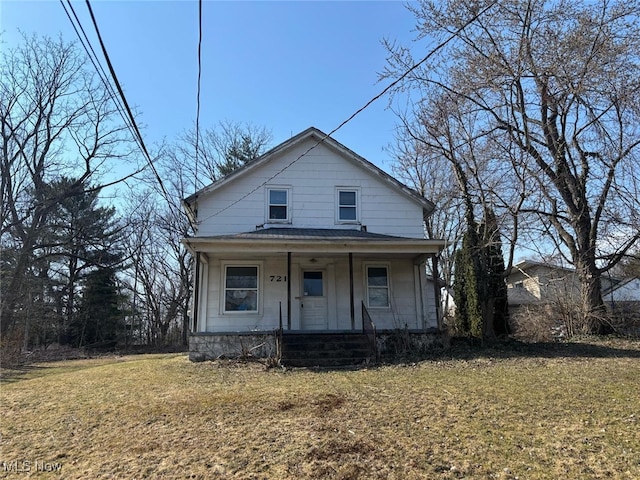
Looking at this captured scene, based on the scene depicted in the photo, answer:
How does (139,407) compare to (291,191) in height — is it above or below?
below

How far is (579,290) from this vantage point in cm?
1453

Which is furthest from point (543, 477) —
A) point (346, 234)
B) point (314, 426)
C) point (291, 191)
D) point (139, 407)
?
point (291, 191)

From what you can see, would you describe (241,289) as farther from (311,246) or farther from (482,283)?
(482,283)

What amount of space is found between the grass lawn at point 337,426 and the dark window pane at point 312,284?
448 cm

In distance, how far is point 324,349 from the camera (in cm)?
1027

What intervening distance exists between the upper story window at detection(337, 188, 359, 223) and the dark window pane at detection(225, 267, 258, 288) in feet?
11.1

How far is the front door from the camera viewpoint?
41.7 feet

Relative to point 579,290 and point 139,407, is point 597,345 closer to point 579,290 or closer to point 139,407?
point 579,290

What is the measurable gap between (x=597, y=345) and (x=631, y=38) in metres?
8.54

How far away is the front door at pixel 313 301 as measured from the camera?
1271 cm

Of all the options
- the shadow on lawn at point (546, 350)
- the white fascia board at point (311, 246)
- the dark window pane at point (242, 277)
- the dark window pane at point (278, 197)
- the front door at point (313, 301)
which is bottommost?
the shadow on lawn at point (546, 350)

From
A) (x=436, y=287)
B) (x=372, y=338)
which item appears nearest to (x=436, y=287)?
(x=436, y=287)

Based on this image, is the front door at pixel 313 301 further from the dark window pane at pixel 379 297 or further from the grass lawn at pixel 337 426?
the grass lawn at pixel 337 426

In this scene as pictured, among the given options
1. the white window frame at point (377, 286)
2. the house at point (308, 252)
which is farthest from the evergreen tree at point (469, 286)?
the white window frame at point (377, 286)
